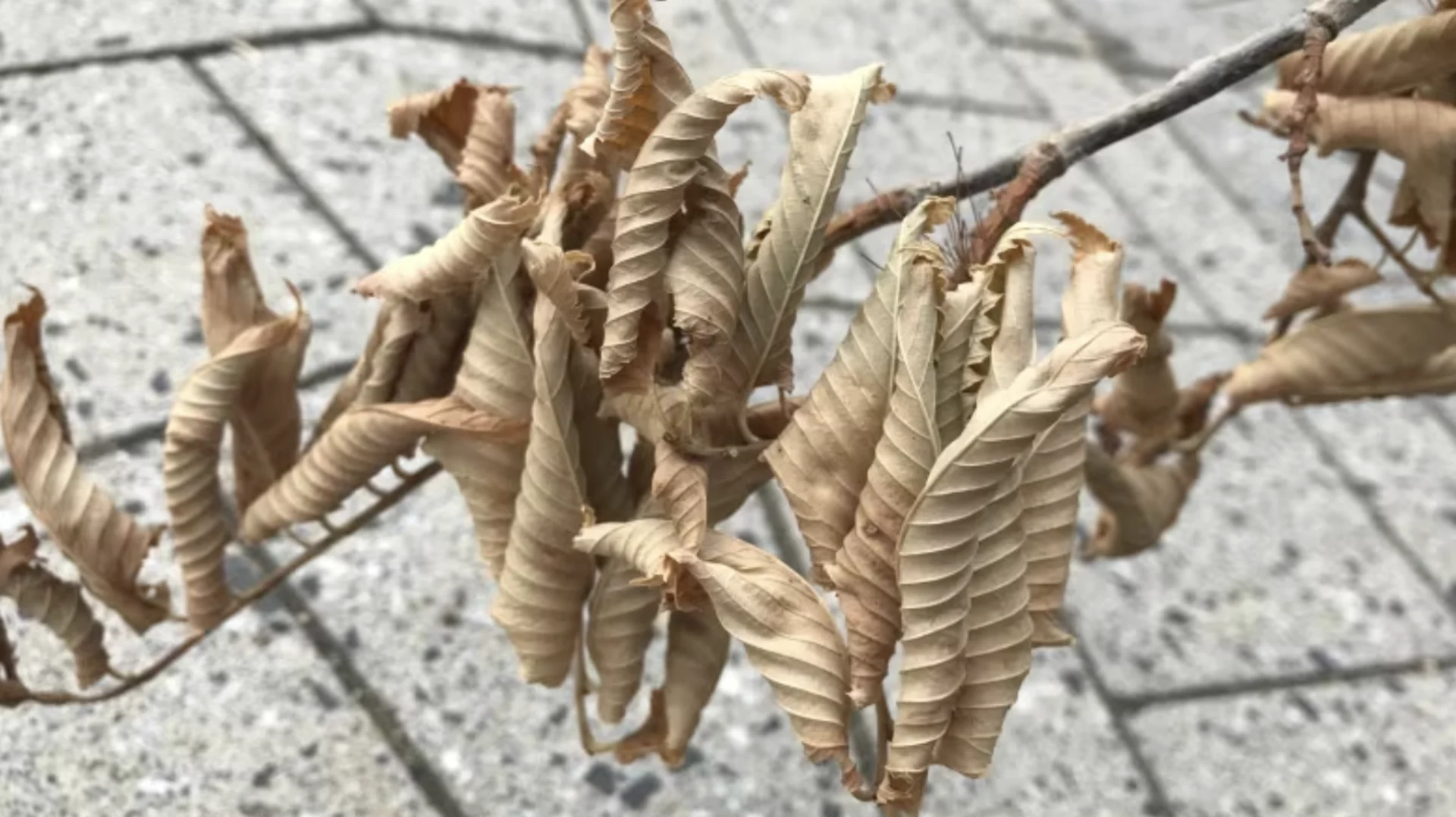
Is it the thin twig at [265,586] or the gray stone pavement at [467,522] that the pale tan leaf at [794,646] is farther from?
the gray stone pavement at [467,522]

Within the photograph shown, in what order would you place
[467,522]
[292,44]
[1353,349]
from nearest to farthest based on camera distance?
[1353,349] < [467,522] < [292,44]

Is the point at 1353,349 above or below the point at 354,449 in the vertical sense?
below

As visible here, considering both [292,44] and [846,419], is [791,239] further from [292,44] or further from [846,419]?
[292,44]

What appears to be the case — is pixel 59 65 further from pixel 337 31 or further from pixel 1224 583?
pixel 1224 583

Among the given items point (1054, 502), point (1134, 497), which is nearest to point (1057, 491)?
point (1054, 502)

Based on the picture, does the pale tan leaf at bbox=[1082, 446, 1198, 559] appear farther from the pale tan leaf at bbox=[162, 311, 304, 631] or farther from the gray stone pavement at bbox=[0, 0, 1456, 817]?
the pale tan leaf at bbox=[162, 311, 304, 631]

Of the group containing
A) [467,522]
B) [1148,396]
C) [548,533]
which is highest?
[548,533]
